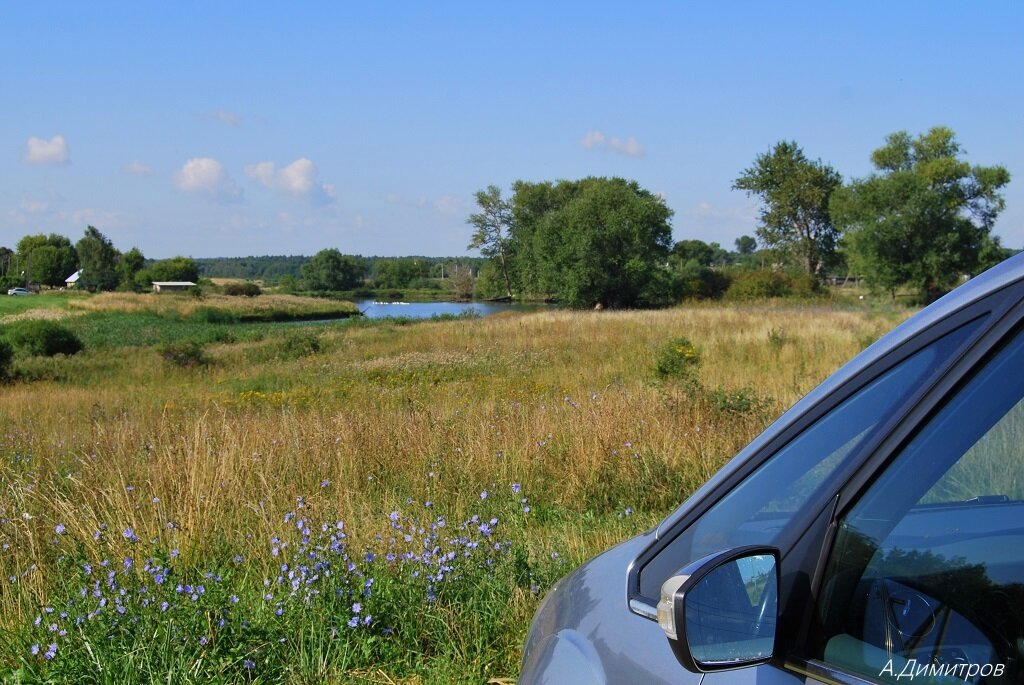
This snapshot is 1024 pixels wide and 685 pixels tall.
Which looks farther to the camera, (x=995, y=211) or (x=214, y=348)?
(x=995, y=211)

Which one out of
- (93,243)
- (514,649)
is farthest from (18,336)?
(93,243)

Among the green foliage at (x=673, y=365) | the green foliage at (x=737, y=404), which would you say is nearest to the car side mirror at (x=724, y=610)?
the green foliage at (x=737, y=404)

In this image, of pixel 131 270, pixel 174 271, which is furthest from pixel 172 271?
pixel 131 270

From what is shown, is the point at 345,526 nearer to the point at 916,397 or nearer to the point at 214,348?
the point at 916,397

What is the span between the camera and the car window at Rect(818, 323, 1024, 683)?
115 cm

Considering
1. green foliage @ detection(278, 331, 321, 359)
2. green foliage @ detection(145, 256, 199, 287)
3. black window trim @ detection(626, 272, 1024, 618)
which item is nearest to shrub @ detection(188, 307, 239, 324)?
green foliage @ detection(278, 331, 321, 359)

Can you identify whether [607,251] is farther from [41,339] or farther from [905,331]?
[905,331]

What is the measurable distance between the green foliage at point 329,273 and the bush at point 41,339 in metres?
103

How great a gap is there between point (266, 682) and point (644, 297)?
207 ft

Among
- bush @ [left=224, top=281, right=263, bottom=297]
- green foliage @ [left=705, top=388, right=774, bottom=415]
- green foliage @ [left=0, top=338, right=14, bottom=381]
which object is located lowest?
green foliage @ [left=0, top=338, right=14, bottom=381]

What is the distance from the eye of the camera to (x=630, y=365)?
1903cm

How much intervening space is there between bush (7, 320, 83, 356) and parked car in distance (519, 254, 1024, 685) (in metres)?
43.6

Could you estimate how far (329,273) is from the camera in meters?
147

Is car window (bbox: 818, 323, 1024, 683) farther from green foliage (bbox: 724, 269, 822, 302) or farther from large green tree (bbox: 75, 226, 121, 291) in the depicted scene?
large green tree (bbox: 75, 226, 121, 291)
